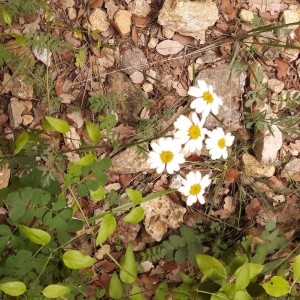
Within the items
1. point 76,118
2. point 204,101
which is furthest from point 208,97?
point 76,118

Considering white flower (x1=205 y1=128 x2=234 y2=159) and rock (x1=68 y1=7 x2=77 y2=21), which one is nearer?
white flower (x1=205 y1=128 x2=234 y2=159)

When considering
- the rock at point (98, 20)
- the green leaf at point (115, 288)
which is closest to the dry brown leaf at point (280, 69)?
the rock at point (98, 20)

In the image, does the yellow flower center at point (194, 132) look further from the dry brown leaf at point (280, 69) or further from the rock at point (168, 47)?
the dry brown leaf at point (280, 69)

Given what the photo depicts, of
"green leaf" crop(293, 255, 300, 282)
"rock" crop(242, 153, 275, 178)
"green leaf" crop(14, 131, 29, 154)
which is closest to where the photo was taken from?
"green leaf" crop(14, 131, 29, 154)

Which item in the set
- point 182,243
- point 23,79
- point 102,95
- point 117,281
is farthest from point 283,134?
point 23,79

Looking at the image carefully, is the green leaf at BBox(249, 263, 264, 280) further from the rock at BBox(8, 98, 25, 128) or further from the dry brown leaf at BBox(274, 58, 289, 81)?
the rock at BBox(8, 98, 25, 128)

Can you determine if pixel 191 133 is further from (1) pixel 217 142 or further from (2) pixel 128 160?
(2) pixel 128 160

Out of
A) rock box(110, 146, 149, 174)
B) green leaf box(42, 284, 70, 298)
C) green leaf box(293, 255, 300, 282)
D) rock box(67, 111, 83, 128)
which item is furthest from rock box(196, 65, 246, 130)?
green leaf box(42, 284, 70, 298)
